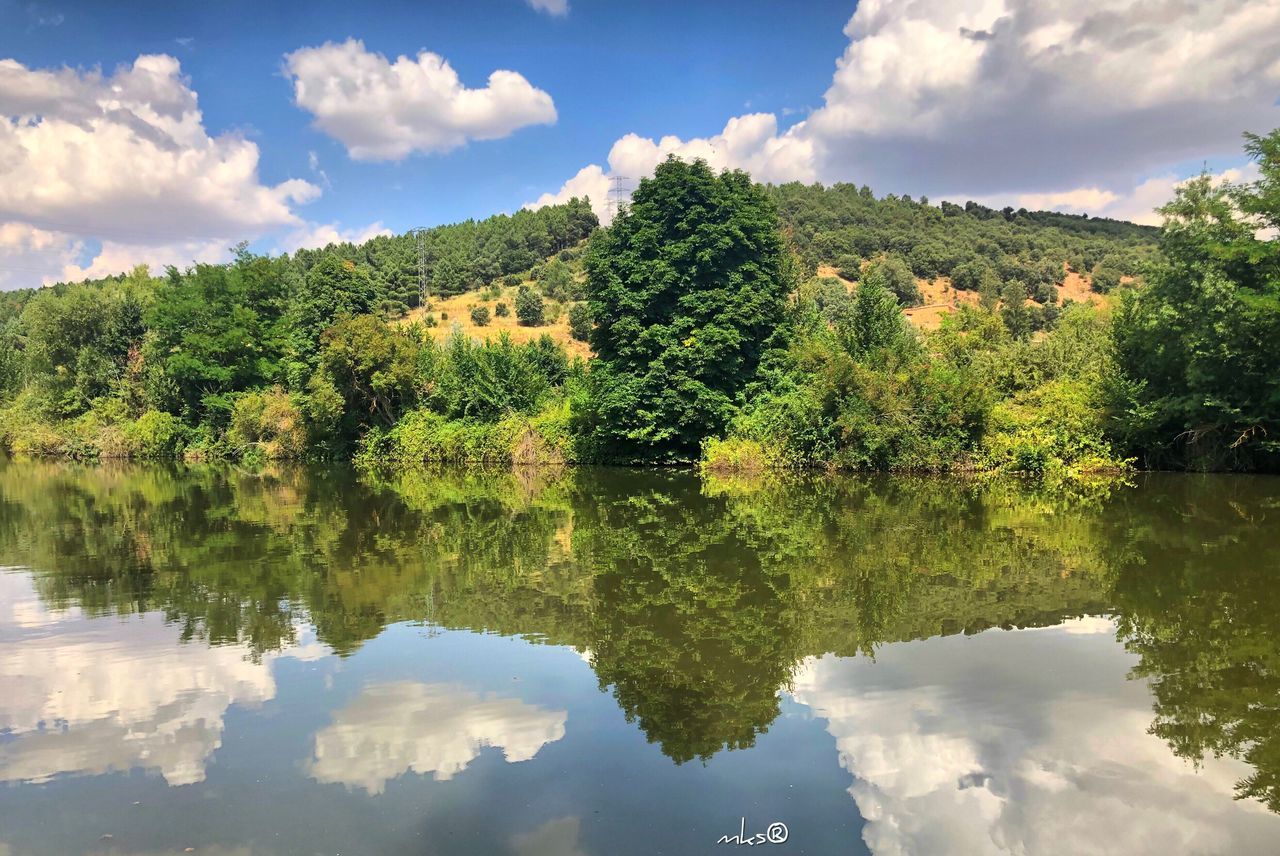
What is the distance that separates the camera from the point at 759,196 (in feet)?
92.8

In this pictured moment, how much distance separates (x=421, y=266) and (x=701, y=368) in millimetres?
65124

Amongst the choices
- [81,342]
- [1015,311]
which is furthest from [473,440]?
[1015,311]

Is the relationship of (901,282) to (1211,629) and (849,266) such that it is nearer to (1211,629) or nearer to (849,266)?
(849,266)

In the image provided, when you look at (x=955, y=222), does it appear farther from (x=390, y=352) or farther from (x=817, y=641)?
(x=817, y=641)

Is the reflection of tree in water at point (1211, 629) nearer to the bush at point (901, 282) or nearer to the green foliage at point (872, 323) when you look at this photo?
the green foliage at point (872, 323)

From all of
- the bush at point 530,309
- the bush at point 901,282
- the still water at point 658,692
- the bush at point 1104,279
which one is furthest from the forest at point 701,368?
the bush at point 530,309

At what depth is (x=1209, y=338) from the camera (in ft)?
63.9

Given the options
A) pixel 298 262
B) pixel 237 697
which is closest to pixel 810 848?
pixel 237 697

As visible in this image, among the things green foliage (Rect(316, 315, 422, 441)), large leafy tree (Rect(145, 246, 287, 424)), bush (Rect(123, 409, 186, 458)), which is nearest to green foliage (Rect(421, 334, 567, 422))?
green foliage (Rect(316, 315, 422, 441))

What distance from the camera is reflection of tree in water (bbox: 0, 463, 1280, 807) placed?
753 centimetres

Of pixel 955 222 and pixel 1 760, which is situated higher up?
pixel 955 222

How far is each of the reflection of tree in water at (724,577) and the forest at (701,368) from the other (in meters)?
2.72

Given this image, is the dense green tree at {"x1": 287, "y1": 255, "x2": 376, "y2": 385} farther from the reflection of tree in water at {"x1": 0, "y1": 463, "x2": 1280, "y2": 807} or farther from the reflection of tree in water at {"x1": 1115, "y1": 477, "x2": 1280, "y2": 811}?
the reflection of tree in water at {"x1": 1115, "y1": 477, "x2": 1280, "y2": 811}

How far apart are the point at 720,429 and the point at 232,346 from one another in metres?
27.6
